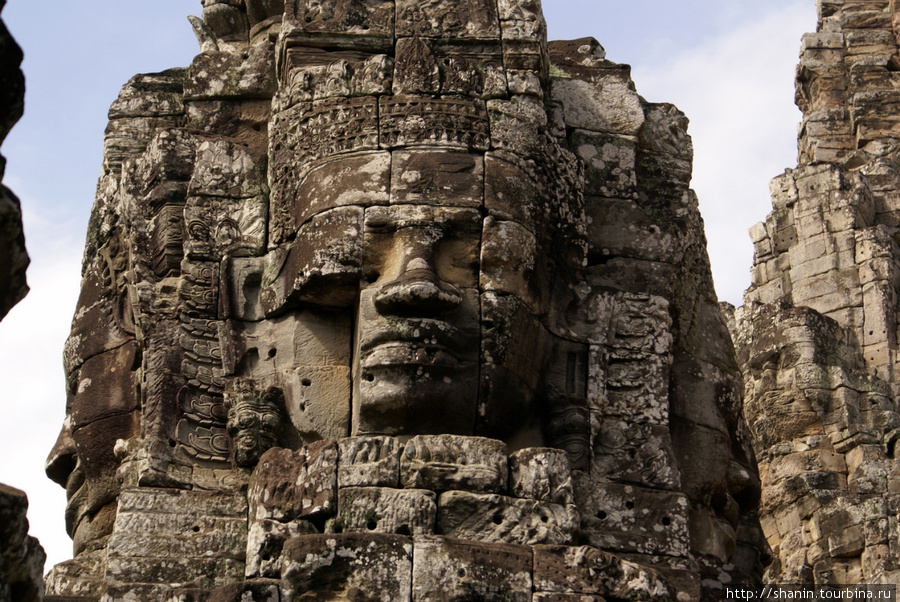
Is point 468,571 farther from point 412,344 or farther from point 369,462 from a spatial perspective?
point 412,344

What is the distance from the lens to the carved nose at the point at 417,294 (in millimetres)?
11344

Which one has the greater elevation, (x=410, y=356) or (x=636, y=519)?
(x=410, y=356)

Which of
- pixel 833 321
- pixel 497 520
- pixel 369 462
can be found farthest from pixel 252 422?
pixel 833 321

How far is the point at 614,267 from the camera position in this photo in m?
12.9

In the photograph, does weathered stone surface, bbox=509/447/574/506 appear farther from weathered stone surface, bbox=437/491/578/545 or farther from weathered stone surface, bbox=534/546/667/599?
weathered stone surface, bbox=534/546/667/599

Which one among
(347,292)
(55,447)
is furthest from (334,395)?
(55,447)

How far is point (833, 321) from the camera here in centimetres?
2084

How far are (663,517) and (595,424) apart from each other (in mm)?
719

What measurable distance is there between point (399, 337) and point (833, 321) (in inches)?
410

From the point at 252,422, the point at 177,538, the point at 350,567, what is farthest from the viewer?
the point at 252,422

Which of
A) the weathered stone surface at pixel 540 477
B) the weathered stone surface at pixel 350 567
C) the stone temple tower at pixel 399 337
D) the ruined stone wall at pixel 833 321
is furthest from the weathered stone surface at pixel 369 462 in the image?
the ruined stone wall at pixel 833 321

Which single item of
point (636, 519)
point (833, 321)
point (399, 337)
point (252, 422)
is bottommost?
point (636, 519)

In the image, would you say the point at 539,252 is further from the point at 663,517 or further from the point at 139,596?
the point at 139,596

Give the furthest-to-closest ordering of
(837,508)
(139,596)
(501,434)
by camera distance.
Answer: (837,508) < (501,434) < (139,596)
